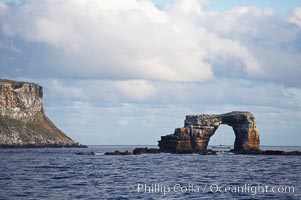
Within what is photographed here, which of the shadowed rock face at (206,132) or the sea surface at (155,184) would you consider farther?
the shadowed rock face at (206,132)

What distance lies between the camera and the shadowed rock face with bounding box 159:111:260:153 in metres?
138

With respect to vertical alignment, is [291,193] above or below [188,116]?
below

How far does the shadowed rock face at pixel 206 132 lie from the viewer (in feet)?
452

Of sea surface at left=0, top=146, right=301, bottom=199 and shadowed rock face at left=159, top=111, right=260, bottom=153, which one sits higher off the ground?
shadowed rock face at left=159, top=111, right=260, bottom=153

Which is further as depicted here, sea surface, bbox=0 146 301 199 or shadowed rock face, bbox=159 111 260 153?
shadowed rock face, bbox=159 111 260 153

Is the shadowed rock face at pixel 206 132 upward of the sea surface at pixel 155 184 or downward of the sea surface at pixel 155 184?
upward

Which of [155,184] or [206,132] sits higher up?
[206,132]

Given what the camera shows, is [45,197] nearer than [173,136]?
Yes

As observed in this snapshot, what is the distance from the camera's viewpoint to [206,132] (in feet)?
455

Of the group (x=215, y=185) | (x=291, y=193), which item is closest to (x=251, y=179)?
(x=215, y=185)

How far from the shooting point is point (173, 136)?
139 metres

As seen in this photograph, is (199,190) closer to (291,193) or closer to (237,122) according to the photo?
(291,193)

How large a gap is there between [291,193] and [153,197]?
13.7 metres

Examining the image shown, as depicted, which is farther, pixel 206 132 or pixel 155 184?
pixel 206 132
